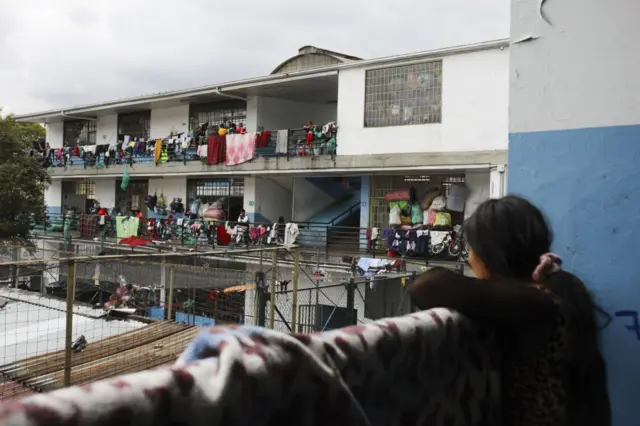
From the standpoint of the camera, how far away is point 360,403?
Answer: 4.14ft

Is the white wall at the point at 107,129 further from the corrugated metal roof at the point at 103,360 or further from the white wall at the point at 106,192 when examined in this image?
the corrugated metal roof at the point at 103,360

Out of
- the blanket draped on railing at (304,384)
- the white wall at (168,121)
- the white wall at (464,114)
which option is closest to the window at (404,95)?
the white wall at (464,114)

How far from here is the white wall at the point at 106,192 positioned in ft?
84.4

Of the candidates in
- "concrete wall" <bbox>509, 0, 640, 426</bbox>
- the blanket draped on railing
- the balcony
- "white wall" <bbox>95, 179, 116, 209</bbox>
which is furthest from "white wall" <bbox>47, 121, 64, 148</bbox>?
the blanket draped on railing

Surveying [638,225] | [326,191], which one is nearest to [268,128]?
[326,191]

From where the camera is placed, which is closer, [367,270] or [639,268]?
[639,268]

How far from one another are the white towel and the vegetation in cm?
Answer: 843

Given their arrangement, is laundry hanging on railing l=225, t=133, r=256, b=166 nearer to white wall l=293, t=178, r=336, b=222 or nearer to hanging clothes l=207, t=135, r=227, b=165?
hanging clothes l=207, t=135, r=227, b=165

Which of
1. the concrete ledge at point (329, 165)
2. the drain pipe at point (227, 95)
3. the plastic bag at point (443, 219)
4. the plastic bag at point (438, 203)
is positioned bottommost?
the plastic bag at point (443, 219)

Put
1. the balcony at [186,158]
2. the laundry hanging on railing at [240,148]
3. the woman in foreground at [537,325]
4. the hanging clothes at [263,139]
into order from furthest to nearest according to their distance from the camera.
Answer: the laundry hanging on railing at [240,148]
the hanging clothes at [263,139]
the balcony at [186,158]
the woman in foreground at [537,325]

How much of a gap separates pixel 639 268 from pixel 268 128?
59.6 ft

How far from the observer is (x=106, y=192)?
85.6ft

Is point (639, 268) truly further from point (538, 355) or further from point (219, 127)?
point (219, 127)

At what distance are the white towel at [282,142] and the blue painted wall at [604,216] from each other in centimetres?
1537
